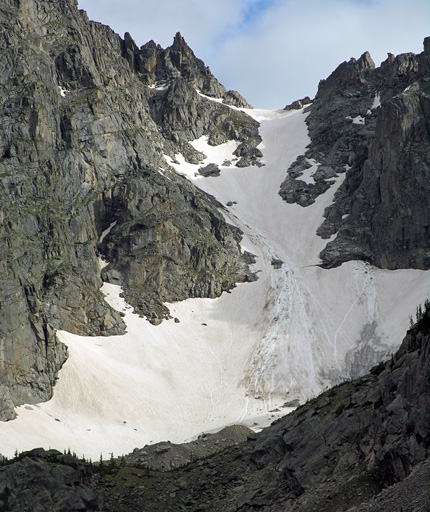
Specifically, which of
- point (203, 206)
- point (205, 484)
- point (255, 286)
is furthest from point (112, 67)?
point (205, 484)

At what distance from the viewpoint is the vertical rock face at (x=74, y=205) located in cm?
7344

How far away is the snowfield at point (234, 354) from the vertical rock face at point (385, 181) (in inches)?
175

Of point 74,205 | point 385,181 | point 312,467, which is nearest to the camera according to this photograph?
point 312,467

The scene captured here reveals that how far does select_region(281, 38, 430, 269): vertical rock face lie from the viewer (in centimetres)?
10494

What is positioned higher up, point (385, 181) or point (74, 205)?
point (74, 205)

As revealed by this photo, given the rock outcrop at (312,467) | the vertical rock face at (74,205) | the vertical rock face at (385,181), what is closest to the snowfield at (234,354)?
the vertical rock face at (74,205)

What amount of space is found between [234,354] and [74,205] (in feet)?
116

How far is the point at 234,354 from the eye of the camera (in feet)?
278

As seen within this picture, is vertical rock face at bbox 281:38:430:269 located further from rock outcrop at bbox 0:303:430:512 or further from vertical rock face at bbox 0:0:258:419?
rock outcrop at bbox 0:303:430:512

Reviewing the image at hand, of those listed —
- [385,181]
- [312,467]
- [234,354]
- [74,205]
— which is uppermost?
[74,205]

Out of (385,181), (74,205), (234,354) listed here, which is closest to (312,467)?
(234,354)

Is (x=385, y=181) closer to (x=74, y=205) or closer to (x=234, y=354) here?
(x=234, y=354)

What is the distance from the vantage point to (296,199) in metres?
129

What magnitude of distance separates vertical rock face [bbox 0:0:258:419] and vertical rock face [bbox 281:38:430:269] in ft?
74.0
